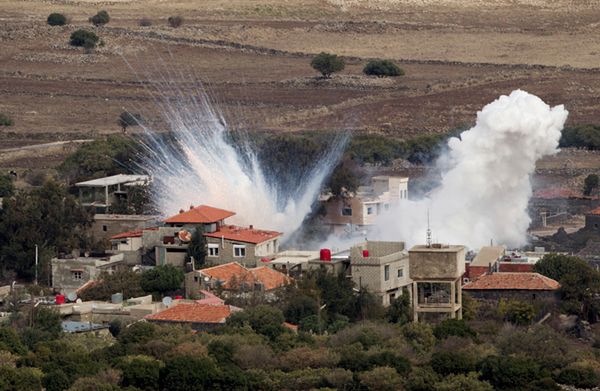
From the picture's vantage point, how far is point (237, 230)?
79.0 m

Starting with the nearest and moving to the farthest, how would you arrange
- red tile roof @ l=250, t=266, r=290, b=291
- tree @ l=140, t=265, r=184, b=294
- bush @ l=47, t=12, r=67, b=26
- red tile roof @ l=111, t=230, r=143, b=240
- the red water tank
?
red tile roof @ l=250, t=266, r=290, b=291
tree @ l=140, t=265, r=184, b=294
the red water tank
red tile roof @ l=111, t=230, r=143, b=240
bush @ l=47, t=12, r=67, b=26

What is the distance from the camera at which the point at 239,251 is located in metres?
77.2

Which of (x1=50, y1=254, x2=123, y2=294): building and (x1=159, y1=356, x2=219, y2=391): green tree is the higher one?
(x1=50, y1=254, x2=123, y2=294): building

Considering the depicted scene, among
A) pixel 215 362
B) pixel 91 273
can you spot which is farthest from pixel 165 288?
pixel 215 362

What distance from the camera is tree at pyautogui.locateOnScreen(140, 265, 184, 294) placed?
72500 mm

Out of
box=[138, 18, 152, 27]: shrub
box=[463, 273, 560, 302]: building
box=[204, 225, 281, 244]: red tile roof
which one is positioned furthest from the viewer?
box=[138, 18, 152, 27]: shrub

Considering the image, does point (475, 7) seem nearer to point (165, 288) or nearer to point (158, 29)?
point (158, 29)

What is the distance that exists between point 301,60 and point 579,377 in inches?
3353

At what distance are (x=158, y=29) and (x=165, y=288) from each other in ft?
262

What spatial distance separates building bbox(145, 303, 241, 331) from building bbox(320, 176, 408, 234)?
60.3 ft

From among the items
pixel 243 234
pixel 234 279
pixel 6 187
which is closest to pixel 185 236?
pixel 243 234

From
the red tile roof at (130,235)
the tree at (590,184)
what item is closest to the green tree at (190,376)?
the red tile roof at (130,235)

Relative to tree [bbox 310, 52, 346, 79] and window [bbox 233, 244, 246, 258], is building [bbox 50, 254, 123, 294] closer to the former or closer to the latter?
window [bbox 233, 244, 246, 258]

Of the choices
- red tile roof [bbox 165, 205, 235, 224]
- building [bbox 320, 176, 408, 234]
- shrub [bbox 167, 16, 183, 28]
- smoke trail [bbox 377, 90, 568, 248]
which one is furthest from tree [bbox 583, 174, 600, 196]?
shrub [bbox 167, 16, 183, 28]
